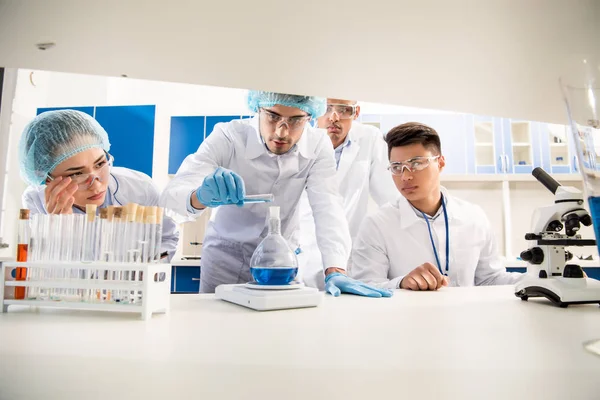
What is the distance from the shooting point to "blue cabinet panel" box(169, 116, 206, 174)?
358 cm

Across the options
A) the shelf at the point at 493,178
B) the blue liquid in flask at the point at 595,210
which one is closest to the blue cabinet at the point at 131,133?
the shelf at the point at 493,178

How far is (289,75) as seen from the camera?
0.46m

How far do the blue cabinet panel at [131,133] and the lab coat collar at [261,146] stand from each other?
7.01 feet

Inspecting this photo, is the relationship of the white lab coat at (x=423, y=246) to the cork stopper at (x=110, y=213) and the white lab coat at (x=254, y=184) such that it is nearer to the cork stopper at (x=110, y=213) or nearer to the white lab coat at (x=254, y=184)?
the white lab coat at (x=254, y=184)

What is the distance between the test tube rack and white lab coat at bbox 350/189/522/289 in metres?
1.02

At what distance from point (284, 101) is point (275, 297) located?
2.94 ft

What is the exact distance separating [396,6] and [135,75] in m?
0.30

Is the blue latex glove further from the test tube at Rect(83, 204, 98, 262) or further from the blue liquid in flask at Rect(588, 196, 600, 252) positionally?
the blue liquid in flask at Rect(588, 196, 600, 252)

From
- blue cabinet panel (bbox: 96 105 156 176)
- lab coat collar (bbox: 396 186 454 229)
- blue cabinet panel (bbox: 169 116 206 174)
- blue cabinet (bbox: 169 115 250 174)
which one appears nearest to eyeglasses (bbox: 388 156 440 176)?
lab coat collar (bbox: 396 186 454 229)

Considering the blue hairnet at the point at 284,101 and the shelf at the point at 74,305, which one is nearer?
the shelf at the point at 74,305

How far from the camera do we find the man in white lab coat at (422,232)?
1.58 meters

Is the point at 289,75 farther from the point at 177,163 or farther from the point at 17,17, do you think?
the point at 177,163

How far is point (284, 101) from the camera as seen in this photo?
4.63ft

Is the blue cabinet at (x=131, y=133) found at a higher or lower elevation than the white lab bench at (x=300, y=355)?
higher
